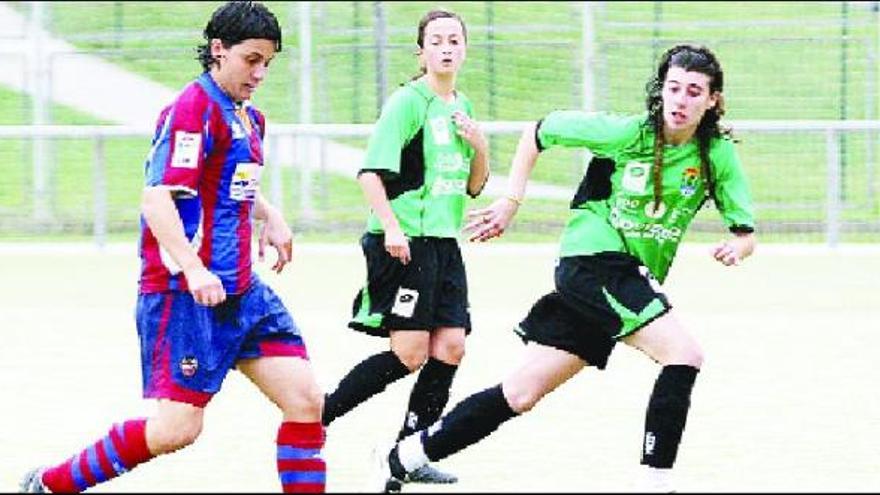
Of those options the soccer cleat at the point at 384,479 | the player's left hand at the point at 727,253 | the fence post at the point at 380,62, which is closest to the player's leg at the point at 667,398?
the player's left hand at the point at 727,253

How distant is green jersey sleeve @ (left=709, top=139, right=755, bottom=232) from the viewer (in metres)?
7.44

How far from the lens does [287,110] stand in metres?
23.6

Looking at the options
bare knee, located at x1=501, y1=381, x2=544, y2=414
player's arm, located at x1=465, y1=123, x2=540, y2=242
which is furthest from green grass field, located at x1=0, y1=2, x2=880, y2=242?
bare knee, located at x1=501, y1=381, x2=544, y2=414

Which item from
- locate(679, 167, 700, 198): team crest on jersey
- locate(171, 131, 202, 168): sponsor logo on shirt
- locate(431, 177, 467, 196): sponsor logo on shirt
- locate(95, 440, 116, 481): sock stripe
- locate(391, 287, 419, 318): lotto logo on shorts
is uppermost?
locate(171, 131, 202, 168): sponsor logo on shirt

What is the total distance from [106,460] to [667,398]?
1778 millimetres

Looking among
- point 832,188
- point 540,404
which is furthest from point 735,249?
point 832,188

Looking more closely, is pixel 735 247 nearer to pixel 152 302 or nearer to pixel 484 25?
pixel 152 302

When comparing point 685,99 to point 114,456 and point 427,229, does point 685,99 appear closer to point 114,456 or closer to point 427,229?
point 427,229

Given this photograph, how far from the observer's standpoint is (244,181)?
22.1 feet

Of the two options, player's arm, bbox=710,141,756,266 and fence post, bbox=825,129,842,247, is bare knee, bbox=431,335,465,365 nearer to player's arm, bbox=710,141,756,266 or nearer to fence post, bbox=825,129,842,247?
player's arm, bbox=710,141,756,266

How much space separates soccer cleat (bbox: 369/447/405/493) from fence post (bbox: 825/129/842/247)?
1291 cm

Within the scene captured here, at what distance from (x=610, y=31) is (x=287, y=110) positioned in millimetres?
5047

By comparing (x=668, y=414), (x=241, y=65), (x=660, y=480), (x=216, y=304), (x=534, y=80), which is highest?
(x=534, y=80)

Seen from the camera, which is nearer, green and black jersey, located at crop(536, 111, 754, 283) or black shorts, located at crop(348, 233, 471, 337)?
green and black jersey, located at crop(536, 111, 754, 283)
